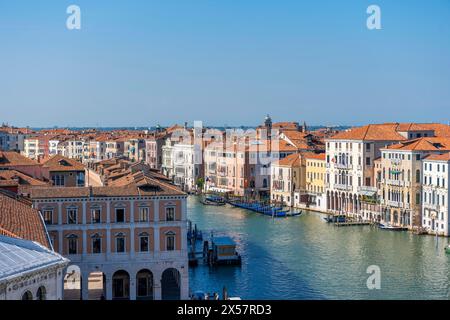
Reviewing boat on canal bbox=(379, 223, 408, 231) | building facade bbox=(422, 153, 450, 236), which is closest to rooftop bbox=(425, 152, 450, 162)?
building facade bbox=(422, 153, 450, 236)

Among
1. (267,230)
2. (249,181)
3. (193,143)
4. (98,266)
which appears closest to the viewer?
(98,266)

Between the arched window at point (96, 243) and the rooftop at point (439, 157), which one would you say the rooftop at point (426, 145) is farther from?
the arched window at point (96, 243)

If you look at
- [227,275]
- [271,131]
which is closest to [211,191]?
[271,131]

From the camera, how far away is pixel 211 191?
2550cm

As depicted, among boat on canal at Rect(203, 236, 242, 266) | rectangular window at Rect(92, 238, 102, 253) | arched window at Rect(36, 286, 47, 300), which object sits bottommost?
boat on canal at Rect(203, 236, 242, 266)

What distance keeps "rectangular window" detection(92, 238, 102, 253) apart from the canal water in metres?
1.52

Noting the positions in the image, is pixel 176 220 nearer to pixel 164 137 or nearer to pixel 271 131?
pixel 271 131

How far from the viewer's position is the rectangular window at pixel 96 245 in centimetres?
863

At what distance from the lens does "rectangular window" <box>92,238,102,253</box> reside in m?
8.63

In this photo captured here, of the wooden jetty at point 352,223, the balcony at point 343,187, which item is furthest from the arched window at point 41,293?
the balcony at point 343,187

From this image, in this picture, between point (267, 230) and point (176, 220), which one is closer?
point (176, 220)

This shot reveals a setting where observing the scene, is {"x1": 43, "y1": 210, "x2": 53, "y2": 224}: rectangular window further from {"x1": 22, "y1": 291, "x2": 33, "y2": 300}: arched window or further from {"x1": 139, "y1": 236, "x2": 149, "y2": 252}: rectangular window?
{"x1": 22, "y1": 291, "x2": 33, "y2": 300}: arched window

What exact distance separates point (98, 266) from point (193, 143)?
19.3m

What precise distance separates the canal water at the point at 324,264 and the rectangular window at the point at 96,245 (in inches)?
59.9
